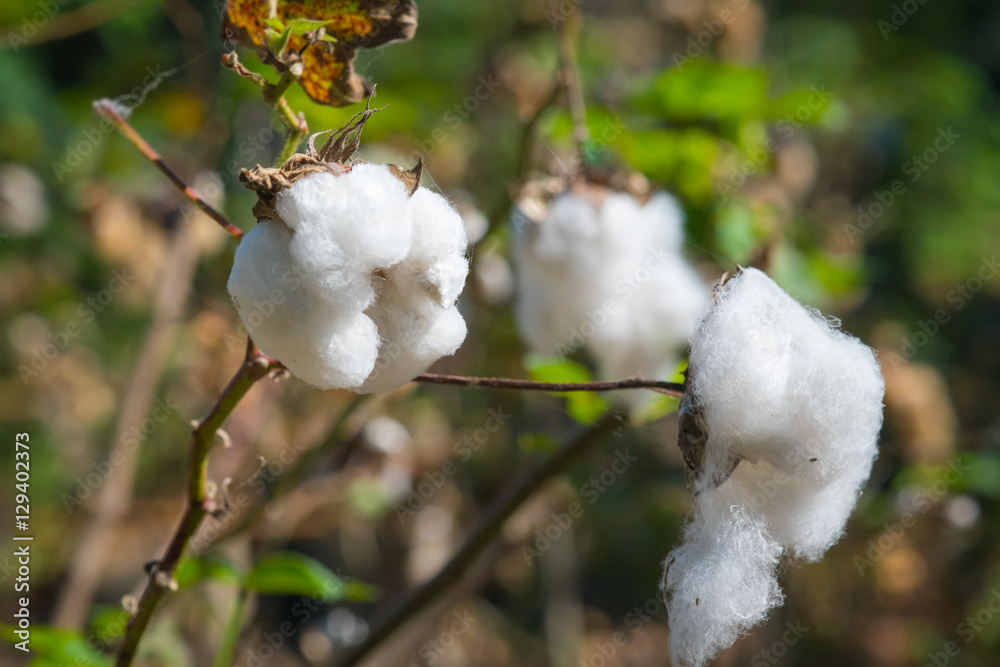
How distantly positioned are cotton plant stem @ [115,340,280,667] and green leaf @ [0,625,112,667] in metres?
0.20

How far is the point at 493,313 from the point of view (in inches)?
71.0

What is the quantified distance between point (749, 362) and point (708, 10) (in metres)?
1.73

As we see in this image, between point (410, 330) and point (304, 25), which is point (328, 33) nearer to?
point (304, 25)

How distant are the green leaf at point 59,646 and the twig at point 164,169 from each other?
0.48 metres

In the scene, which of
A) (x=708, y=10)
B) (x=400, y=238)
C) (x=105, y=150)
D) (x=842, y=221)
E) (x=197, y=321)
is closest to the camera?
(x=400, y=238)

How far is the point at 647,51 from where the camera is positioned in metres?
3.11

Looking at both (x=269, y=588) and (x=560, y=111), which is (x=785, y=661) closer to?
(x=560, y=111)

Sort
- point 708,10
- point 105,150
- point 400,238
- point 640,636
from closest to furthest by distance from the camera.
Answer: point 400,238, point 708,10, point 105,150, point 640,636

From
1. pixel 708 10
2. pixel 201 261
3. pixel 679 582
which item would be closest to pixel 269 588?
pixel 679 582

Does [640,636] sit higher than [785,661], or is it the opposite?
[640,636]

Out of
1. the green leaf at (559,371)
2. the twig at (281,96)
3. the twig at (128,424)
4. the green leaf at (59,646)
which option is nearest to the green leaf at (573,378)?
the green leaf at (559,371)

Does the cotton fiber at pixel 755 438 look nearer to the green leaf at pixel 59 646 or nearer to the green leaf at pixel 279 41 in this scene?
the green leaf at pixel 279 41

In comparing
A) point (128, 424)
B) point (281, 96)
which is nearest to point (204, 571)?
point (281, 96)

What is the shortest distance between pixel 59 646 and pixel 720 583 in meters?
0.64
